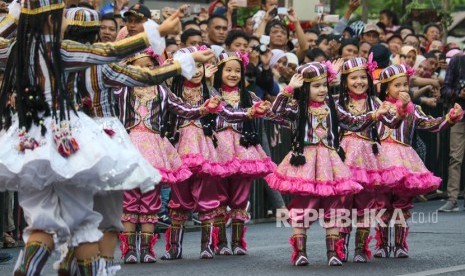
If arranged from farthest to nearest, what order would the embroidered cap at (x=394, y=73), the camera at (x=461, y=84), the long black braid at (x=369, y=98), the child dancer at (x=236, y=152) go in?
the camera at (x=461, y=84) < the child dancer at (x=236, y=152) < the embroidered cap at (x=394, y=73) < the long black braid at (x=369, y=98)

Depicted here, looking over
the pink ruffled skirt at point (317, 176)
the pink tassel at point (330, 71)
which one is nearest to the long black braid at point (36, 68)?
the pink ruffled skirt at point (317, 176)

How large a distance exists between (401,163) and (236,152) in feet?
5.16

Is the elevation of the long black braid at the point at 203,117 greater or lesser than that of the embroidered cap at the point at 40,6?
lesser

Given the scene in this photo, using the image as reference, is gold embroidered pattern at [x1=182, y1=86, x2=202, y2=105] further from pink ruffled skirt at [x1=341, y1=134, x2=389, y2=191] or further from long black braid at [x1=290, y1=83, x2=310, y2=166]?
pink ruffled skirt at [x1=341, y1=134, x2=389, y2=191]

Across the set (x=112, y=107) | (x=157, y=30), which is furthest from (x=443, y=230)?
(x=157, y=30)

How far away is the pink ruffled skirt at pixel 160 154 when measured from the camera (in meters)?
11.7

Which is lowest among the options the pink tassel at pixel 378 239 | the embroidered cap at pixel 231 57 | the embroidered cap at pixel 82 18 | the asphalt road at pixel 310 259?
the asphalt road at pixel 310 259

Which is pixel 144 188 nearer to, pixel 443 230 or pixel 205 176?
pixel 205 176

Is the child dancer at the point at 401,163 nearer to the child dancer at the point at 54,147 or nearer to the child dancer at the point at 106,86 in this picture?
the child dancer at the point at 106,86

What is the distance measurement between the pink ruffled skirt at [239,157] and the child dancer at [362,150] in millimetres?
961

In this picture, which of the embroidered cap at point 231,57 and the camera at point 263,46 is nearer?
the embroidered cap at point 231,57

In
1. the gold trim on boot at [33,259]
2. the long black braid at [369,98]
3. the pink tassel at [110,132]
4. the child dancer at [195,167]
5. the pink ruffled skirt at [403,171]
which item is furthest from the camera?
the child dancer at [195,167]

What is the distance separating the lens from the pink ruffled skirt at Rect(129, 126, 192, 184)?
460 inches

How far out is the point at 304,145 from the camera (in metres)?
11.6
